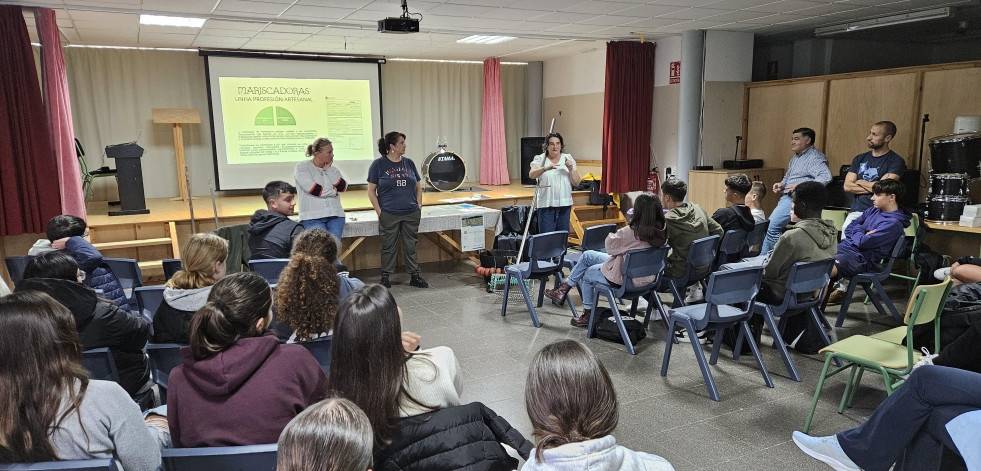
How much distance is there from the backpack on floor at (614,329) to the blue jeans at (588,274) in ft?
0.39

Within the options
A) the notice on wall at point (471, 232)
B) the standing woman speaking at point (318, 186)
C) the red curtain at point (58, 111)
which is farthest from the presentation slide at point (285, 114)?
the notice on wall at point (471, 232)

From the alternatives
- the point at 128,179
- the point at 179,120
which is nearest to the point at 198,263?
the point at 128,179

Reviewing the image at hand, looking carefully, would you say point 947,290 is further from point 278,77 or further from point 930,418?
point 278,77

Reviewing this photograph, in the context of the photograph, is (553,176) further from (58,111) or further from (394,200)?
(58,111)

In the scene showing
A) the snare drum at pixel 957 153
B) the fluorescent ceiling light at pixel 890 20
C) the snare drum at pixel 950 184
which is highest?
the fluorescent ceiling light at pixel 890 20

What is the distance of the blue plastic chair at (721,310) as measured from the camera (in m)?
3.43

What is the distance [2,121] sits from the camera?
5207 millimetres

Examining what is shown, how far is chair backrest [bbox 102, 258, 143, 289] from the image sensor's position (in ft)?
13.1

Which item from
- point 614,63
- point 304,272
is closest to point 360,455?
point 304,272

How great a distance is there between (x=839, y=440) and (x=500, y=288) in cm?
361

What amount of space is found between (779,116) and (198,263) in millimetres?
6832

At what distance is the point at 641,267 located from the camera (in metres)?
4.12

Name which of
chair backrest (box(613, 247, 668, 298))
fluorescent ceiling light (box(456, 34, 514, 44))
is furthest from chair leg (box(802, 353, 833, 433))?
fluorescent ceiling light (box(456, 34, 514, 44))

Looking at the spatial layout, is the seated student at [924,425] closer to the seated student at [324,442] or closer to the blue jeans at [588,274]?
the seated student at [324,442]
